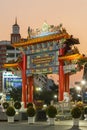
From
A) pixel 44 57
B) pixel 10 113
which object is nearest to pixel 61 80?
pixel 44 57

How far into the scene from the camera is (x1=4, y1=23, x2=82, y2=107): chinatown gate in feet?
140

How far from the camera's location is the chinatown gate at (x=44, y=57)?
4253 cm

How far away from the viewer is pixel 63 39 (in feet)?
141

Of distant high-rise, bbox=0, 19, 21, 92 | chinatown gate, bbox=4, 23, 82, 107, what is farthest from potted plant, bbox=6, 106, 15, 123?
distant high-rise, bbox=0, 19, 21, 92

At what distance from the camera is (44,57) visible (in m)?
45.1

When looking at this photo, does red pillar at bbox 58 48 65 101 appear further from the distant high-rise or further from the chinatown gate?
the distant high-rise

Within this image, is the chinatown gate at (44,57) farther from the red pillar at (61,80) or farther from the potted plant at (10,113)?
the potted plant at (10,113)

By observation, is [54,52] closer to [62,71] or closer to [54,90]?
[62,71]

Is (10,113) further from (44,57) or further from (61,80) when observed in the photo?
(44,57)

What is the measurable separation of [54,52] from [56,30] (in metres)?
2.37

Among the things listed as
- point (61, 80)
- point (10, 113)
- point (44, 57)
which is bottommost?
point (10, 113)

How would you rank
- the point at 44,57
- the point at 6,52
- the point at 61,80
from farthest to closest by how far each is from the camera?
the point at 6,52 → the point at 44,57 → the point at 61,80

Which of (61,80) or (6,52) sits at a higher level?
(6,52)

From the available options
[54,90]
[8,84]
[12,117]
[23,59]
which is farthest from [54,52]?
[8,84]
